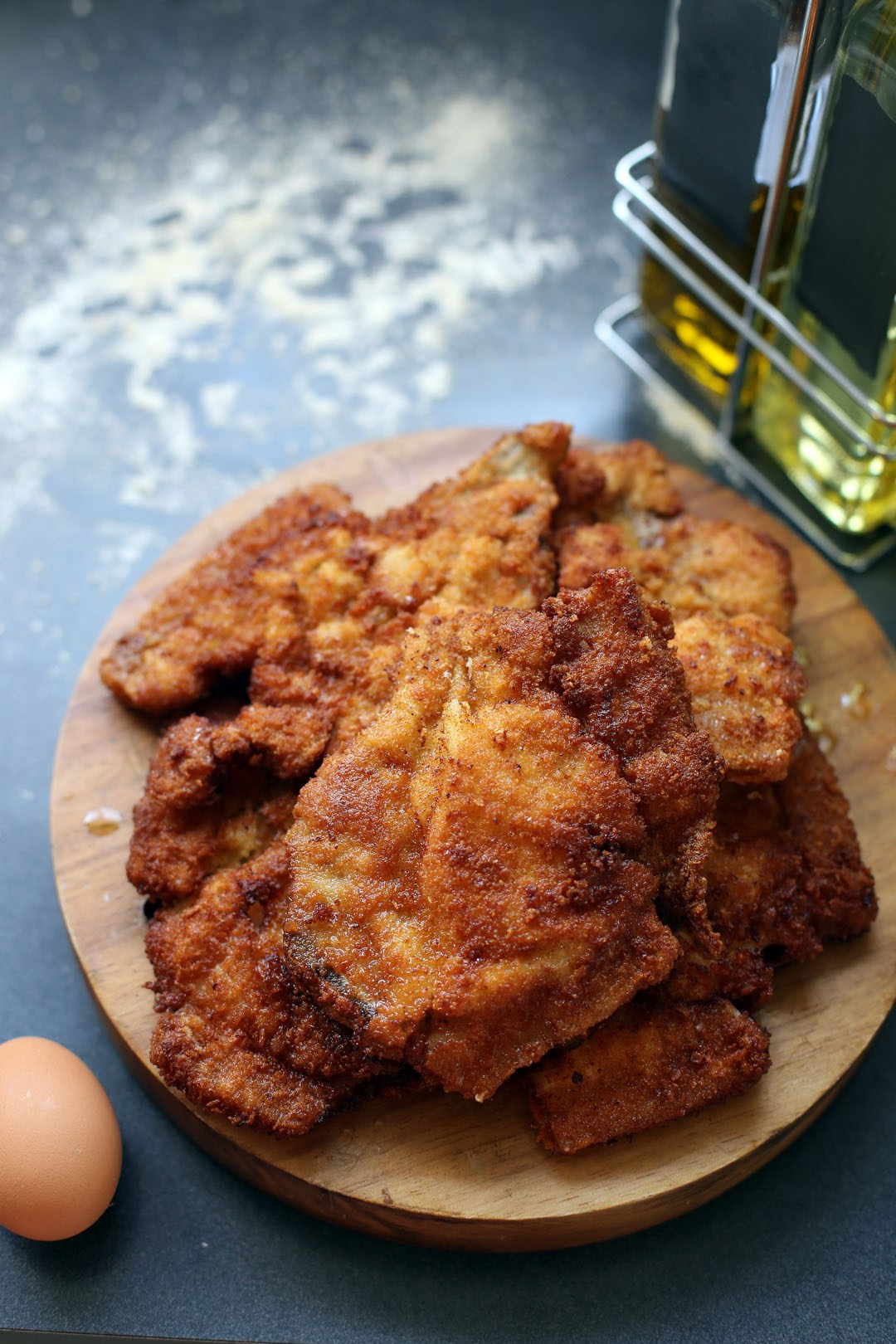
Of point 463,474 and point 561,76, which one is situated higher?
point 561,76

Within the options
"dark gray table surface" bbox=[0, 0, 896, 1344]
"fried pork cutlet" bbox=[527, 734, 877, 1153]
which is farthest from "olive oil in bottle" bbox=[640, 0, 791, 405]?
"fried pork cutlet" bbox=[527, 734, 877, 1153]

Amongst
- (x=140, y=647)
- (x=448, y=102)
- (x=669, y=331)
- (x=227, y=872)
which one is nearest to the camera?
(x=227, y=872)

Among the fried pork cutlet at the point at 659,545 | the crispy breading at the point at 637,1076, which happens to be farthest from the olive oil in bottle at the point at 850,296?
the crispy breading at the point at 637,1076

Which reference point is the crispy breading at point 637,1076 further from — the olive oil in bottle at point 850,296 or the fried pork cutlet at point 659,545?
the olive oil in bottle at point 850,296

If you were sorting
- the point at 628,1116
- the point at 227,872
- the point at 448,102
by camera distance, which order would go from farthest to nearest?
the point at 448,102 → the point at 227,872 → the point at 628,1116

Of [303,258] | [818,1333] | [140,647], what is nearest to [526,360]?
[303,258]

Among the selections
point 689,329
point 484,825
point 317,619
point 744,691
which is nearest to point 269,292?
point 689,329

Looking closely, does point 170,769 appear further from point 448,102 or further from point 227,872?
point 448,102
